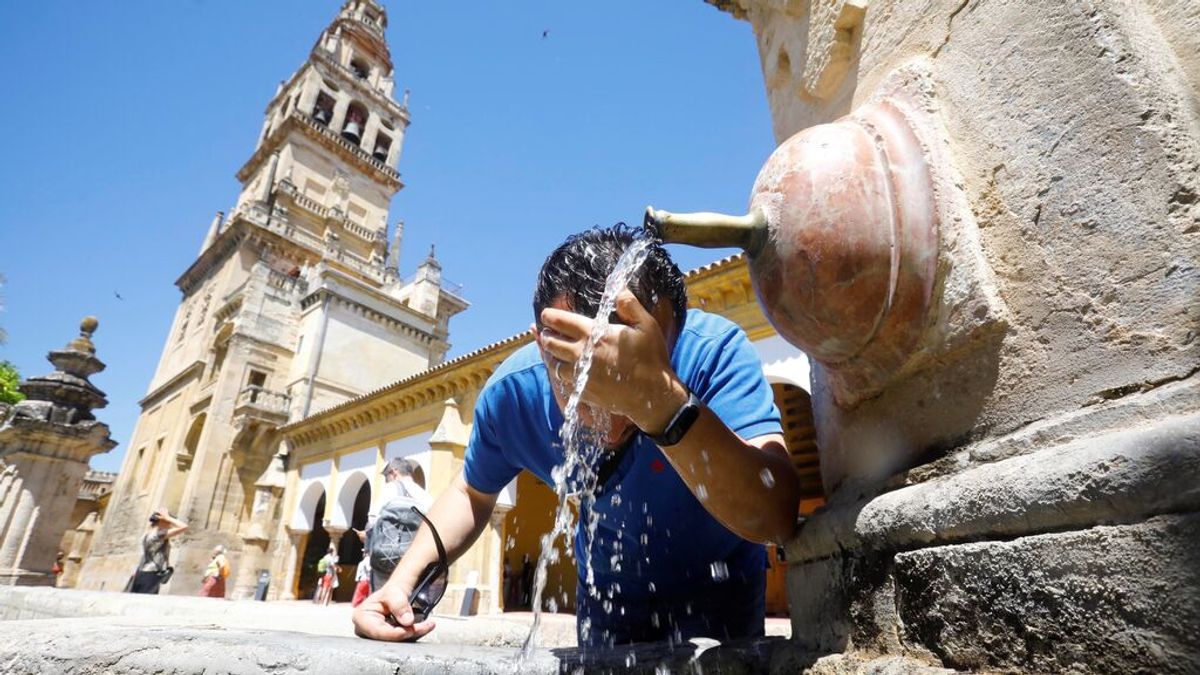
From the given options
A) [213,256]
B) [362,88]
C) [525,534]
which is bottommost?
[525,534]

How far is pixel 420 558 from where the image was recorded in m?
1.73

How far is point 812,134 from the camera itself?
1078mm

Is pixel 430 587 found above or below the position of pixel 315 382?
below

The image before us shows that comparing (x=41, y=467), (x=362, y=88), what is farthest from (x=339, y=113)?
(x=41, y=467)

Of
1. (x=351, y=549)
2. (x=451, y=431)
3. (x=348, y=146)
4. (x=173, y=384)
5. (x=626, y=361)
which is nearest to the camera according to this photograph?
(x=626, y=361)

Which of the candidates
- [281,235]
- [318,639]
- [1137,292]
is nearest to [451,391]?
[318,639]

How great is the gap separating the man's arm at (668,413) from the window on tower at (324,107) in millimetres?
30949

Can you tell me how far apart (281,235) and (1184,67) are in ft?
84.6

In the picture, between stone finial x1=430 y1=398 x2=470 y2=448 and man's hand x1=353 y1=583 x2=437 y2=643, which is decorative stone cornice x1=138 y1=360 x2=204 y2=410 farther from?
man's hand x1=353 y1=583 x2=437 y2=643

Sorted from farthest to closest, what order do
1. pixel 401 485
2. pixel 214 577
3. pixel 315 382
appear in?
1. pixel 315 382
2. pixel 214 577
3. pixel 401 485

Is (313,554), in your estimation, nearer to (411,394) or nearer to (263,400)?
(263,400)

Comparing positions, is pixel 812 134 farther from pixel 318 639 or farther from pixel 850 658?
pixel 318 639

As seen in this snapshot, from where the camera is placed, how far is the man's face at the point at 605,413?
1126mm

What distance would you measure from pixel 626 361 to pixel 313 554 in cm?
2203
